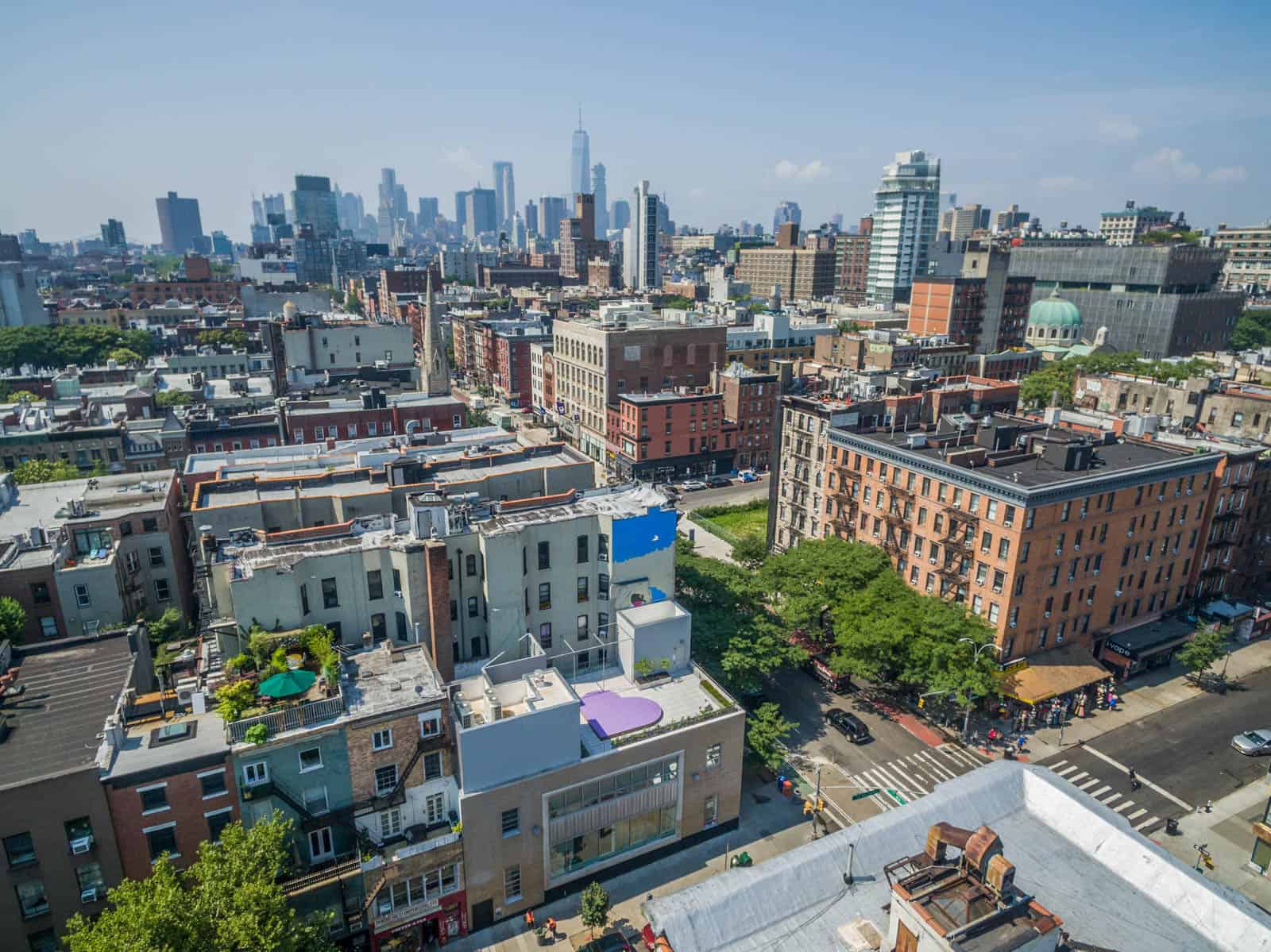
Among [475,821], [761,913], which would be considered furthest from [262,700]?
[761,913]

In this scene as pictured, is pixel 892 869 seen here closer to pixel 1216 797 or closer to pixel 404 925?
pixel 404 925

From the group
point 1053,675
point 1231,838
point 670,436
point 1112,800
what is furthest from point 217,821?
point 670,436

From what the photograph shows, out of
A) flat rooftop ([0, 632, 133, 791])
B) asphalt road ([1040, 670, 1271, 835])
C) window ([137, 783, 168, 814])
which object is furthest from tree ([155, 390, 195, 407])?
asphalt road ([1040, 670, 1271, 835])

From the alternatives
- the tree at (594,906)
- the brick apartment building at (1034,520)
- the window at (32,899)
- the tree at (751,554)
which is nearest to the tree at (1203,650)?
the brick apartment building at (1034,520)

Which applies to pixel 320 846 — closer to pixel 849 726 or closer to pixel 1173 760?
pixel 849 726

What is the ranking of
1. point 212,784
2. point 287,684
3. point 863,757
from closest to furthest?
point 212,784 < point 287,684 < point 863,757

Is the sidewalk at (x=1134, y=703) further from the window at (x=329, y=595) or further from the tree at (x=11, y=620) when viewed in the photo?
the tree at (x=11, y=620)
